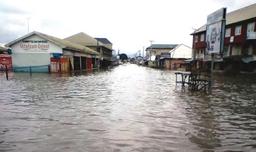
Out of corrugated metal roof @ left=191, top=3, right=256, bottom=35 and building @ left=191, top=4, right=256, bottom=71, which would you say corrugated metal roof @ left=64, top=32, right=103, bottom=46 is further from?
corrugated metal roof @ left=191, top=3, right=256, bottom=35

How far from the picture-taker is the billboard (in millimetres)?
17516

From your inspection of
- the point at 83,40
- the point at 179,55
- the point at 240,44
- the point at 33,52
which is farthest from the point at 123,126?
the point at 179,55

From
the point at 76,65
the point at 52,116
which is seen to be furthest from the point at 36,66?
the point at 52,116

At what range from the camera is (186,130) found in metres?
8.00

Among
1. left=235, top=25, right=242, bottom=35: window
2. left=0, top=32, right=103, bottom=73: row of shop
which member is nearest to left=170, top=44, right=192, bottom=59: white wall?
left=235, top=25, right=242, bottom=35: window

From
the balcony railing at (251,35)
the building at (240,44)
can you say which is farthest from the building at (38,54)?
the balcony railing at (251,35)

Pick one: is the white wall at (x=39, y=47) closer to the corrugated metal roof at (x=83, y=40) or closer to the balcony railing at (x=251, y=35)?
the balcony railing at (x=251, y=35)

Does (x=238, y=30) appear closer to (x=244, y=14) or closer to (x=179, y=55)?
(x=244, y=14)

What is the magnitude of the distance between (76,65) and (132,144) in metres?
39.8

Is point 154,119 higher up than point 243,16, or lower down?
lower down

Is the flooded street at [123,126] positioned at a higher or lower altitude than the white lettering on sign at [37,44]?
lower

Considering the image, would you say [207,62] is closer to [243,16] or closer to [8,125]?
[243,16]

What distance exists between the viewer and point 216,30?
61.3 ft

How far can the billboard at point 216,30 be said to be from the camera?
1752cm
